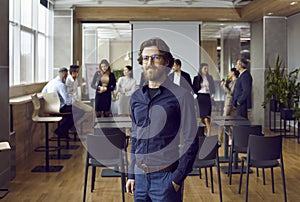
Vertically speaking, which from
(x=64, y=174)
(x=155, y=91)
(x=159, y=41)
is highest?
(x=159, y=41)

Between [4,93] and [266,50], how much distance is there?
720 centimetres

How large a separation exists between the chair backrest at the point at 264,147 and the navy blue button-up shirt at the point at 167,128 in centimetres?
211

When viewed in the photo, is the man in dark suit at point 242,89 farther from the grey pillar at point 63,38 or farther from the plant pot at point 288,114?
the grey pillar at point 63,38

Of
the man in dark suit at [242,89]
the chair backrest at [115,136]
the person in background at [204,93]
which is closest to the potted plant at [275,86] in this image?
the person in background at [204,93]

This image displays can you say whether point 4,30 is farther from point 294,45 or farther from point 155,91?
point 294,45

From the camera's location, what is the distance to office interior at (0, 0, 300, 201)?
9141 millimetres

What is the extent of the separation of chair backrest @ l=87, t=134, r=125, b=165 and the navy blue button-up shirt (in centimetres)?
200

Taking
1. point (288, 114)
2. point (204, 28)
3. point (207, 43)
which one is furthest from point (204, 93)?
point (207, 43)

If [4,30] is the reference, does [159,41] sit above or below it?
below

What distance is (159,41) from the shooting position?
2.58 meters

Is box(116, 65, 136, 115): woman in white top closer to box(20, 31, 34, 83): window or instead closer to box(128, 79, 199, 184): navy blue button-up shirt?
box(20, 31, 34, 83): window

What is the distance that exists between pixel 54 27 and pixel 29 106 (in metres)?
3.91

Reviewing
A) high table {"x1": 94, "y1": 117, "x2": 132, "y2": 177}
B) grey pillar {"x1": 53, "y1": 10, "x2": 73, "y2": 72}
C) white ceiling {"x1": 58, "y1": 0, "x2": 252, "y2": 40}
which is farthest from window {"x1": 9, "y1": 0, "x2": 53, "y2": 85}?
high table {"x1": 94, "y1": 117, "x2": 132, "y2": 177}

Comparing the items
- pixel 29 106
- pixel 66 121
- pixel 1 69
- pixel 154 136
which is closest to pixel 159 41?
pixel 154 136
